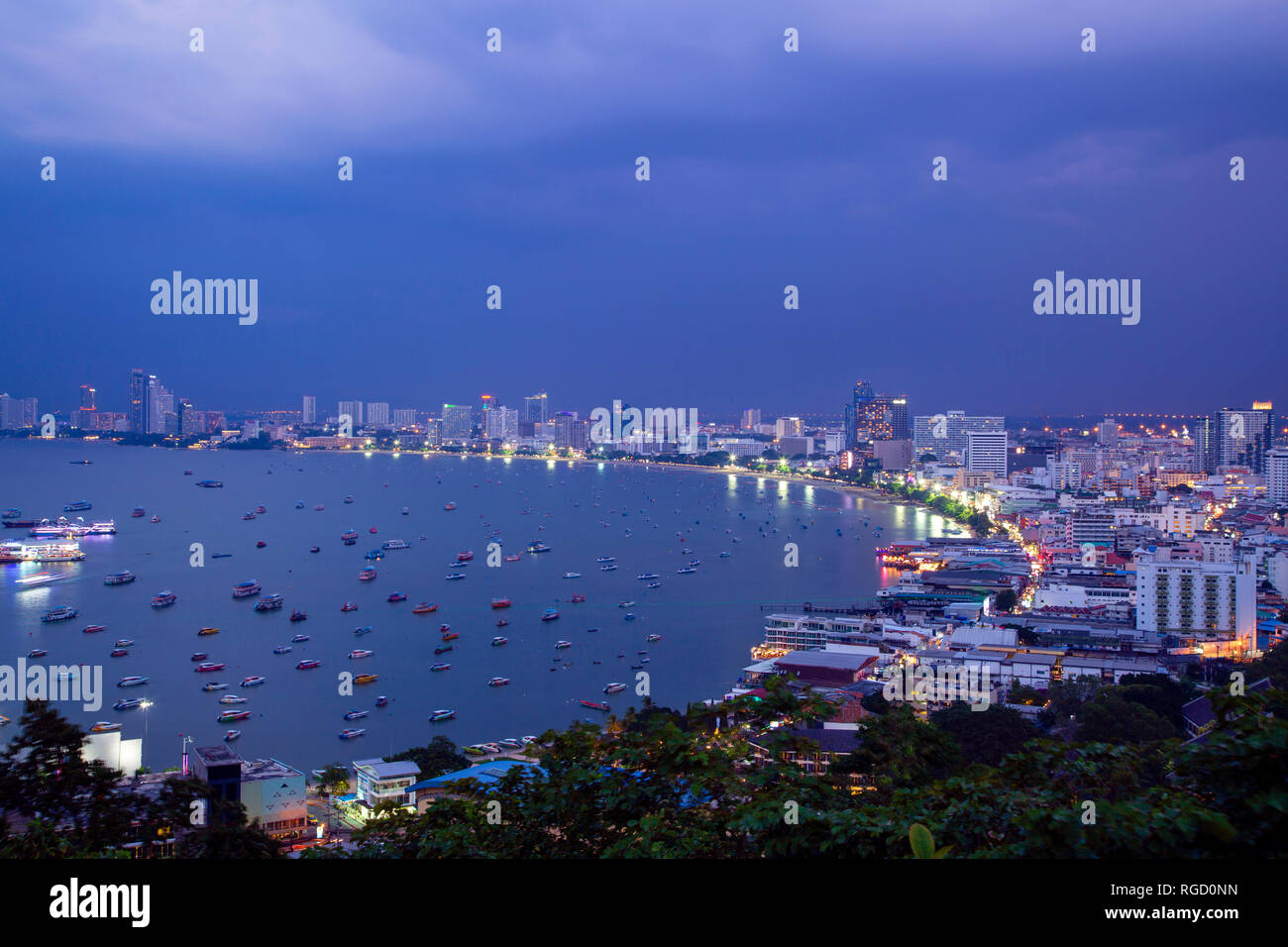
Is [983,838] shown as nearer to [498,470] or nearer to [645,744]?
[645,744]

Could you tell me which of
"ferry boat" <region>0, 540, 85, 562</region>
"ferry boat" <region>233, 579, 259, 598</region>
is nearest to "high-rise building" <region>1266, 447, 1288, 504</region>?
"ferry boat" <region>233, 579, 259, 598</region>

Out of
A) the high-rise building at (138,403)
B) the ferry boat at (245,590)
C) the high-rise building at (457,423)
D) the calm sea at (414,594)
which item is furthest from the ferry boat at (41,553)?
the high-rise building at (457,423)

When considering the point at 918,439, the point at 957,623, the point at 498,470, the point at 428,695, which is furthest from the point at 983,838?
the point at 918,439

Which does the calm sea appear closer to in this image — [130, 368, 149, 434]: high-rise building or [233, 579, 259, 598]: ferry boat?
[233, 579, 259, 598]: ferry boat

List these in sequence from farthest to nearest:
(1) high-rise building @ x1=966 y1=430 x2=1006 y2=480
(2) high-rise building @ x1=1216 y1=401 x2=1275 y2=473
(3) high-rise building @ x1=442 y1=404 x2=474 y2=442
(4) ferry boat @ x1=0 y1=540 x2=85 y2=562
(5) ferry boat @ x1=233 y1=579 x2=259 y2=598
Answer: (3) high-rise building @ x1=442 y1=404 x2=474 y2=442, (1) high-rise building @ x1=966 y1=430 x2=1006 y2=480, (2) high-rise building @ x1=1216 y1=401 x2=1275 y2=473, (4) ferry boat @ x1=0 y1=540 x2=85 y2=562, (5) ferry boat @ x1=233 y1=579 x2=259 y2=598

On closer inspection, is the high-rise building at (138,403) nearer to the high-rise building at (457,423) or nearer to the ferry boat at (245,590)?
the high-rise building at (457,423)

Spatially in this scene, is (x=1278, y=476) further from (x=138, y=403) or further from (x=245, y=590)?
(x=138, y=403)

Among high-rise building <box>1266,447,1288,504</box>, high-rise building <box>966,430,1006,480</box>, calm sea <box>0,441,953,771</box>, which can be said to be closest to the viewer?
calm sea <box>0,441,953,771</box>
